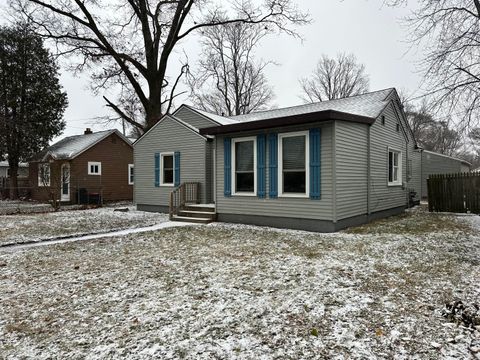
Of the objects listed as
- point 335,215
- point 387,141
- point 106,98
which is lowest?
point 335,215

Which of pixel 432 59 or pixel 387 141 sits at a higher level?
pixel 432 59

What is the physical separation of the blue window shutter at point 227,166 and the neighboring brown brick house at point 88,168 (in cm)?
1067

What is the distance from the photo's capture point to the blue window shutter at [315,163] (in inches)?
327

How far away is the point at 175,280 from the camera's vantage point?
461 centimetres

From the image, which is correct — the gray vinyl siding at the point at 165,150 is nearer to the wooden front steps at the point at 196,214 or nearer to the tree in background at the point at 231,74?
the wooden front steps at the point at 196,214

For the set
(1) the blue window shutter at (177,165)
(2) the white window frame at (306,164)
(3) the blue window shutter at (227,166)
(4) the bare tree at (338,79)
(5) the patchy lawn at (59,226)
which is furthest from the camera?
(4) the bare tree at (338,79)

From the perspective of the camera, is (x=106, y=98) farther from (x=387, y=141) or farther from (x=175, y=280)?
(x=175, y=280)

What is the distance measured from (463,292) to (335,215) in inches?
165

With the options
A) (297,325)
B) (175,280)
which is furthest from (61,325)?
(297,325)

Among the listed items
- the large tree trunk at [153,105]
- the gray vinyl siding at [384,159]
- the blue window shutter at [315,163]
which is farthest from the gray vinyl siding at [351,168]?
the large tree trunk at [153,105]

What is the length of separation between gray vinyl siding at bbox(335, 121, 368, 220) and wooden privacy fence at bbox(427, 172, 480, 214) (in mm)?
5213

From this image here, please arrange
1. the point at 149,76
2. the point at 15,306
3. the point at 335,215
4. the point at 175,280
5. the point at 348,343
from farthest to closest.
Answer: the point at 149,76
the point at 335,215
the point at 175,280
the point at 15,306
the point at 348,343

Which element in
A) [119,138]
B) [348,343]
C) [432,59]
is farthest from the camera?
[119,138]

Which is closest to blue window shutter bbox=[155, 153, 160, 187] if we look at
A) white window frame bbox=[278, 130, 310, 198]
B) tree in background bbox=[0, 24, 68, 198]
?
white window frame bbox=[278, 130, 310, 198]
